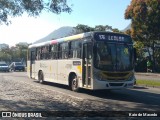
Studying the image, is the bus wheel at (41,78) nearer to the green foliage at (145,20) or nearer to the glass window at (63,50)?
the glass window at (63,50)

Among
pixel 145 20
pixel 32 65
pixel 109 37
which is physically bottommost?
pixel 32 65

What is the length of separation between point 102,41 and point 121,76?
1.98 metres

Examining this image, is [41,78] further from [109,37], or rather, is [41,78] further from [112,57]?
[112,57]

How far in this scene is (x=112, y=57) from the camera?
725 inches

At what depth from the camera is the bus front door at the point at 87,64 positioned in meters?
18.8

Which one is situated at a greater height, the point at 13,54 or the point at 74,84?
the point at 13,54

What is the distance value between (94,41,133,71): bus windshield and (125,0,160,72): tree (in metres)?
26.3

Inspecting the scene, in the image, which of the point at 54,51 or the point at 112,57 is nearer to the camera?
the point at 112,57

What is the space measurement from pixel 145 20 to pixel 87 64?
27733mm

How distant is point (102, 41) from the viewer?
18.6 metres

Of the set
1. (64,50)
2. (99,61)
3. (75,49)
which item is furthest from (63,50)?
(99,61)

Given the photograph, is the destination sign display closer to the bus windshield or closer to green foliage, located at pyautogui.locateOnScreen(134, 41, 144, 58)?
the bus windshield

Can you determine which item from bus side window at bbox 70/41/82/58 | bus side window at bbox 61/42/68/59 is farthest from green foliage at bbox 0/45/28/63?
bus side window at bbox 70/41/82/58

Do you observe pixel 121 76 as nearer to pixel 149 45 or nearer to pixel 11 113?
pixel 11 113
